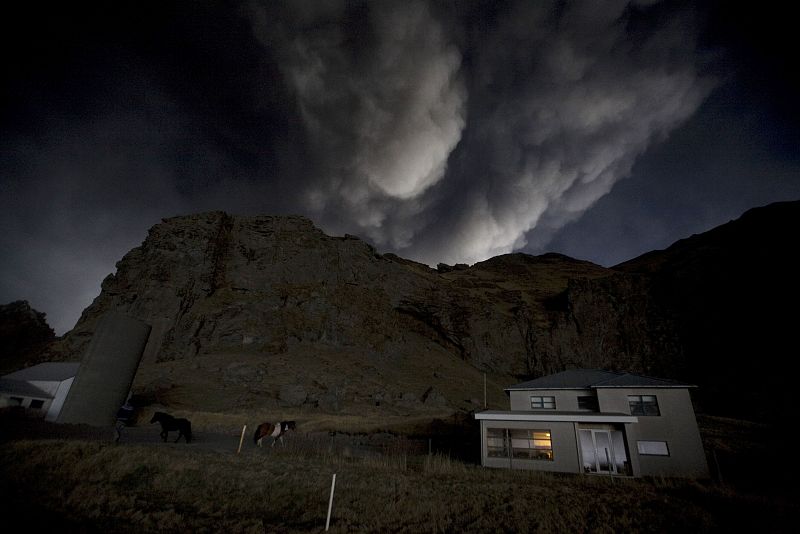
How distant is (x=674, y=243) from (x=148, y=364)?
150 meters

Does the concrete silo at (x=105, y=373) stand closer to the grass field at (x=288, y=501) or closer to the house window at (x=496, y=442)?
the grass field at (x=288, y=501)

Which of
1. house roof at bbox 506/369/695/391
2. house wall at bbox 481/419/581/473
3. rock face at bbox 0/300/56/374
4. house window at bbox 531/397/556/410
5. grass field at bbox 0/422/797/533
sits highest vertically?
rock face at bbox 0/300/56/374

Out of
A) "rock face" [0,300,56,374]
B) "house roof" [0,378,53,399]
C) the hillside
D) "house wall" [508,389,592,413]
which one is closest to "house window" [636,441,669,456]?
"house wall" [508,389,592,413]

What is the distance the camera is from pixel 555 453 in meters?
20.8

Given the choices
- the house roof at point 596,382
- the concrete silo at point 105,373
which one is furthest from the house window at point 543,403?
the concrete silo at point 105,373

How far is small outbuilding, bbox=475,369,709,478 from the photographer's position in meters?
20.8

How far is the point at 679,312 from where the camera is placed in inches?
2813

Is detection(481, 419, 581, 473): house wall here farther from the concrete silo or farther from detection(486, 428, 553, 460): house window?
the concrete silo

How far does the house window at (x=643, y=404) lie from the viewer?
24.9 metres

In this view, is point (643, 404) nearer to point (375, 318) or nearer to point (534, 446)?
point (534, 446)

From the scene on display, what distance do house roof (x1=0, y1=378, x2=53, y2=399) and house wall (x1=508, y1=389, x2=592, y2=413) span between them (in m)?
43.3

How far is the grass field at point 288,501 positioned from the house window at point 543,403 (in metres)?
14.3

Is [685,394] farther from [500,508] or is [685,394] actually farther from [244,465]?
[244,465]

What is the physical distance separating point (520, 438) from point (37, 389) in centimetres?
4438
